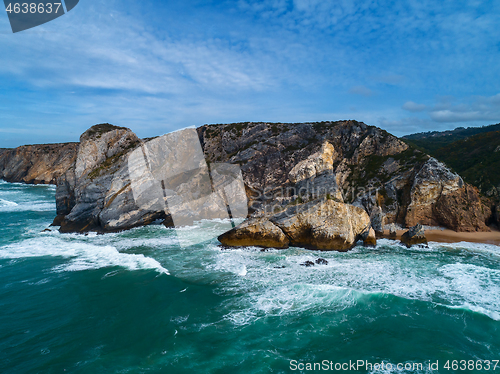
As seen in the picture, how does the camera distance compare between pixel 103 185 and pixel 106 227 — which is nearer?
pixel 106 227

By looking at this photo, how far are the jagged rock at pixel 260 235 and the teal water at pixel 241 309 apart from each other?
131cm

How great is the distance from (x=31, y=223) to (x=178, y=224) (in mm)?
20662

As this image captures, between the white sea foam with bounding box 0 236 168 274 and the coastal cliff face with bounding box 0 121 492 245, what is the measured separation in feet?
16.9

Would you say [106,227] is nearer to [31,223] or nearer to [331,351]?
[31,223]

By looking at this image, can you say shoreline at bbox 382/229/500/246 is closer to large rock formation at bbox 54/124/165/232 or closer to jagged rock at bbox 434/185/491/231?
jagged rock at bbox 434/185/491/231

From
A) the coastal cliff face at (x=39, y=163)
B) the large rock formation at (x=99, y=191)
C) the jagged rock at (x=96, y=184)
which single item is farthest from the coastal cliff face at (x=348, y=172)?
the coastal cliff face at (x=39, y=163)

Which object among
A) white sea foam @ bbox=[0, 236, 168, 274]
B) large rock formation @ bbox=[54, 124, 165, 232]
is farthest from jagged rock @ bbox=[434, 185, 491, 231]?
large rock formation @ bbox=[54, 124, 165, 232]

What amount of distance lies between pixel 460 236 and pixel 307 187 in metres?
17.3

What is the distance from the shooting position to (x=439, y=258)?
70.8 ft

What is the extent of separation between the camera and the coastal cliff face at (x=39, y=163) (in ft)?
287

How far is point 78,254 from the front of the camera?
23.0m

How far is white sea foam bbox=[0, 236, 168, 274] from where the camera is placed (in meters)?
20.2

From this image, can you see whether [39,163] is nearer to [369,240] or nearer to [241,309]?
[241,309]

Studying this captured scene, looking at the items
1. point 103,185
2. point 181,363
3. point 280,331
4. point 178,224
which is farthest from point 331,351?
point 103,185
